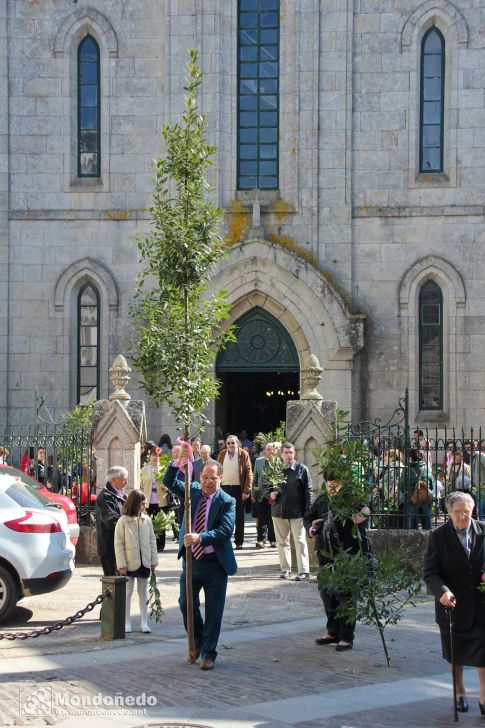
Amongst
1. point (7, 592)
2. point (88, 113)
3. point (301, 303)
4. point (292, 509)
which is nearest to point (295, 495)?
point (292, 509)

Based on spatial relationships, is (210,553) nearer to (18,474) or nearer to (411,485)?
(18,474)

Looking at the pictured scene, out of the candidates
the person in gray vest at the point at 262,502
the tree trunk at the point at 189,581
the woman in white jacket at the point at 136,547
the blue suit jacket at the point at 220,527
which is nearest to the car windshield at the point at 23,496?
the woman in white jacket at the point at 136,547

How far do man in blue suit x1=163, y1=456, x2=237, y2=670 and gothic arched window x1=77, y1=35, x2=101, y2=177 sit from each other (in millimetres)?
15778

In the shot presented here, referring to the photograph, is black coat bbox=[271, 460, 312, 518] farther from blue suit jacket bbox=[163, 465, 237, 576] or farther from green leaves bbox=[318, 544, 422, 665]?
blue suit jacket bbox=[163, 465, 237, 576]

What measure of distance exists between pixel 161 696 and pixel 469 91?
1818cm

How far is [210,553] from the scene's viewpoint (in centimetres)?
1073

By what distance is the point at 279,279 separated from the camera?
81.8 feet

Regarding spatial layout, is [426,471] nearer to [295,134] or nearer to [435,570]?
[435,570]

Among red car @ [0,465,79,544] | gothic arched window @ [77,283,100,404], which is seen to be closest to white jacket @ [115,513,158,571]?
red car @ [0,465,79,544]

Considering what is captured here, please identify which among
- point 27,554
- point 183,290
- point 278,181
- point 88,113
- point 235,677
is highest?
point 88,113

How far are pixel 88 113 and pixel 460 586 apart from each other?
61.0 ft

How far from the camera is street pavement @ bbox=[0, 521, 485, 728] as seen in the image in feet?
29.6

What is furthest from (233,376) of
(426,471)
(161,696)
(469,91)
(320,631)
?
(161,696)

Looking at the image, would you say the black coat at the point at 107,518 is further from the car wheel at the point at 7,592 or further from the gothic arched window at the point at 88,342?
the gothic arched window at the point at 88,342
